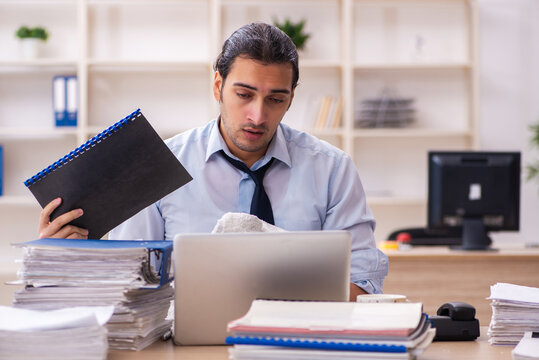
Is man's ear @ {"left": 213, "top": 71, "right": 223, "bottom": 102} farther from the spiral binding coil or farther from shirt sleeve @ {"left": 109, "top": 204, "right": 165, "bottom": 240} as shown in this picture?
the spiral binding coil

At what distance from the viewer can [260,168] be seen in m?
1.92

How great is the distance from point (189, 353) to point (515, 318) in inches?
24.7

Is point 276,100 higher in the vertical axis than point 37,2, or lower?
lower

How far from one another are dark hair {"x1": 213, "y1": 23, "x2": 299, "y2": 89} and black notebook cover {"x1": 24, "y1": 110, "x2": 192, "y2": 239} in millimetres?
496

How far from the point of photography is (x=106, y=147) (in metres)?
1.37

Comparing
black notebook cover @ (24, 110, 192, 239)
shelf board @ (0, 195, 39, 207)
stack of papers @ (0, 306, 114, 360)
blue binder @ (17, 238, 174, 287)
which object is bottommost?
shelf board @ (0, 195, 39, 207)

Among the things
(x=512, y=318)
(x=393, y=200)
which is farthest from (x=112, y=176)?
(x=393, y=200)

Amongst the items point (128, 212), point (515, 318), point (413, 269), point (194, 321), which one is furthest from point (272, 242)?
point (413, 269)

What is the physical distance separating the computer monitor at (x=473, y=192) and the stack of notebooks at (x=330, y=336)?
248 cm

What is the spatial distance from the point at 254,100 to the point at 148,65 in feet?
8.99

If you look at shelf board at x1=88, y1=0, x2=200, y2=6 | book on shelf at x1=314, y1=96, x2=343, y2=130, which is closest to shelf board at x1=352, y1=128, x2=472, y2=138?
book on shelf at x1=314, y1=96, x2=343, y2=130

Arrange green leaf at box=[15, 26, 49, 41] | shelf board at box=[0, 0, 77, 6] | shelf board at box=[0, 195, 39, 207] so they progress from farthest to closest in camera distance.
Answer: shelf board at box=[0, 0, 77, 6]
green leaf at box=[15, 26, 49, 41]
shelf board at box=[0, 195, 39, 207]

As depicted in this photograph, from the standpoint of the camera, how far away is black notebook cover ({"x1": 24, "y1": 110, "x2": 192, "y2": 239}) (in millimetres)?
1365

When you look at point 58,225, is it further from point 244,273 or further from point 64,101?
point 64,101
